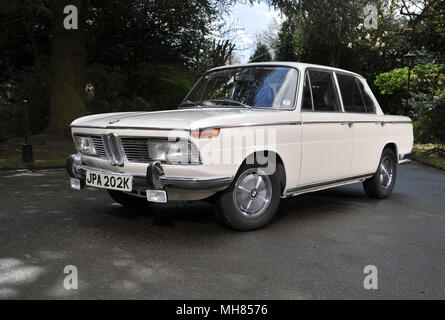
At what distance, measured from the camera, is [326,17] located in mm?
14023

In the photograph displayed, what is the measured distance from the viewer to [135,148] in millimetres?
4695

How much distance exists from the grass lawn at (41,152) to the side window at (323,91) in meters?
6.46

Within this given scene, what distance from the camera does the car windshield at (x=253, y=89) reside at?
17.5ft

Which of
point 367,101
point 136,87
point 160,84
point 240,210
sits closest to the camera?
point 240,210

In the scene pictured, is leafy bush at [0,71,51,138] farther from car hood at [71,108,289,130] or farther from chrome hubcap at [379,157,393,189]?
chrome hubcap at [379,157,393,189]

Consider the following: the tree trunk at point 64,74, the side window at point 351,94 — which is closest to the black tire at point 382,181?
the side window at point 351,94

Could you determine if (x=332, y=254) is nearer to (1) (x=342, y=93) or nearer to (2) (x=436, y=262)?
(2) (x=436, y=262)

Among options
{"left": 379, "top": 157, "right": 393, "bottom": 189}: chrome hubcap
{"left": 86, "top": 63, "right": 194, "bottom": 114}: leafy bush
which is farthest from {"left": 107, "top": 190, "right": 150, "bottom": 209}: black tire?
{"left": 86, "top": 63, "right": 194, "bottom": 114}: leafy bush

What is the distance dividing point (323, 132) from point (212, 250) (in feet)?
7.09

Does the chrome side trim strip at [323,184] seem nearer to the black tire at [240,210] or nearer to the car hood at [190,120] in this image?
the black tire at [240,210]

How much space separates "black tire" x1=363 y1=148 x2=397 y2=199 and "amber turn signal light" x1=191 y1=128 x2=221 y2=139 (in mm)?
3457

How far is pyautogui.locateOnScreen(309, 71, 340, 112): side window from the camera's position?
566 cm

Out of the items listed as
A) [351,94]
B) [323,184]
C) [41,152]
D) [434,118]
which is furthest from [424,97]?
[41,152]

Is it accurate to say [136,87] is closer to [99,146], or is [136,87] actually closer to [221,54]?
[221,54]
